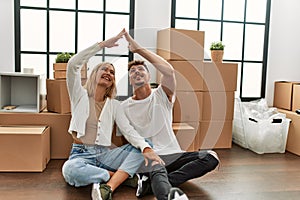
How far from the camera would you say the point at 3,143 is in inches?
86.9

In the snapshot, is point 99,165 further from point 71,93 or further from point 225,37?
point 225,37

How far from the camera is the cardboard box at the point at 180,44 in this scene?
269 centimetres

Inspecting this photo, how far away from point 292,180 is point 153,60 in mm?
1287

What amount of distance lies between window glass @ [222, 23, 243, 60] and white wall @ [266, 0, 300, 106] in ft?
1.09

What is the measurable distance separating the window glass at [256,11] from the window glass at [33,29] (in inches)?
81.7

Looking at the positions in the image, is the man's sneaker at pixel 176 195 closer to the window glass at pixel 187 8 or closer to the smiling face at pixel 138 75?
the smiling face at pixel 138 75

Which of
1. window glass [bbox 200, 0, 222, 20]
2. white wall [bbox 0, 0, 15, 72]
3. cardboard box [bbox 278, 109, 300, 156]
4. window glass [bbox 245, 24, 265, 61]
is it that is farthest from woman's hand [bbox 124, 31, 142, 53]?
window glass [bbox 245, 24, 265, 61]

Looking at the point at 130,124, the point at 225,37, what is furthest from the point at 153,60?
the point at 225,37

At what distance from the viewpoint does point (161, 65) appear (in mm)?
1966

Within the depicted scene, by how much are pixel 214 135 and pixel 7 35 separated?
2.03 metres

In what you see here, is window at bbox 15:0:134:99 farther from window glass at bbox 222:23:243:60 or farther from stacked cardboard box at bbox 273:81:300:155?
stacked cardboard box at bbox 273:81:300:155

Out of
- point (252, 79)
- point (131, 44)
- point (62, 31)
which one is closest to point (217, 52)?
point (252, 79)

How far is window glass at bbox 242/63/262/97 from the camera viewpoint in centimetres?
349

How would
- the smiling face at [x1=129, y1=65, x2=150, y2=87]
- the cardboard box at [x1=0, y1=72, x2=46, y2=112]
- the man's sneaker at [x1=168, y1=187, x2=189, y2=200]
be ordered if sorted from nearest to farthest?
the man's sneaker at [x1=168, y1=187, x2=189, y2=200] → the smiling face at [x1=129, y1=65, x2=150, y2=87] → the cardboard box at [x1=0, y1=72, x2=46, y2=112]
